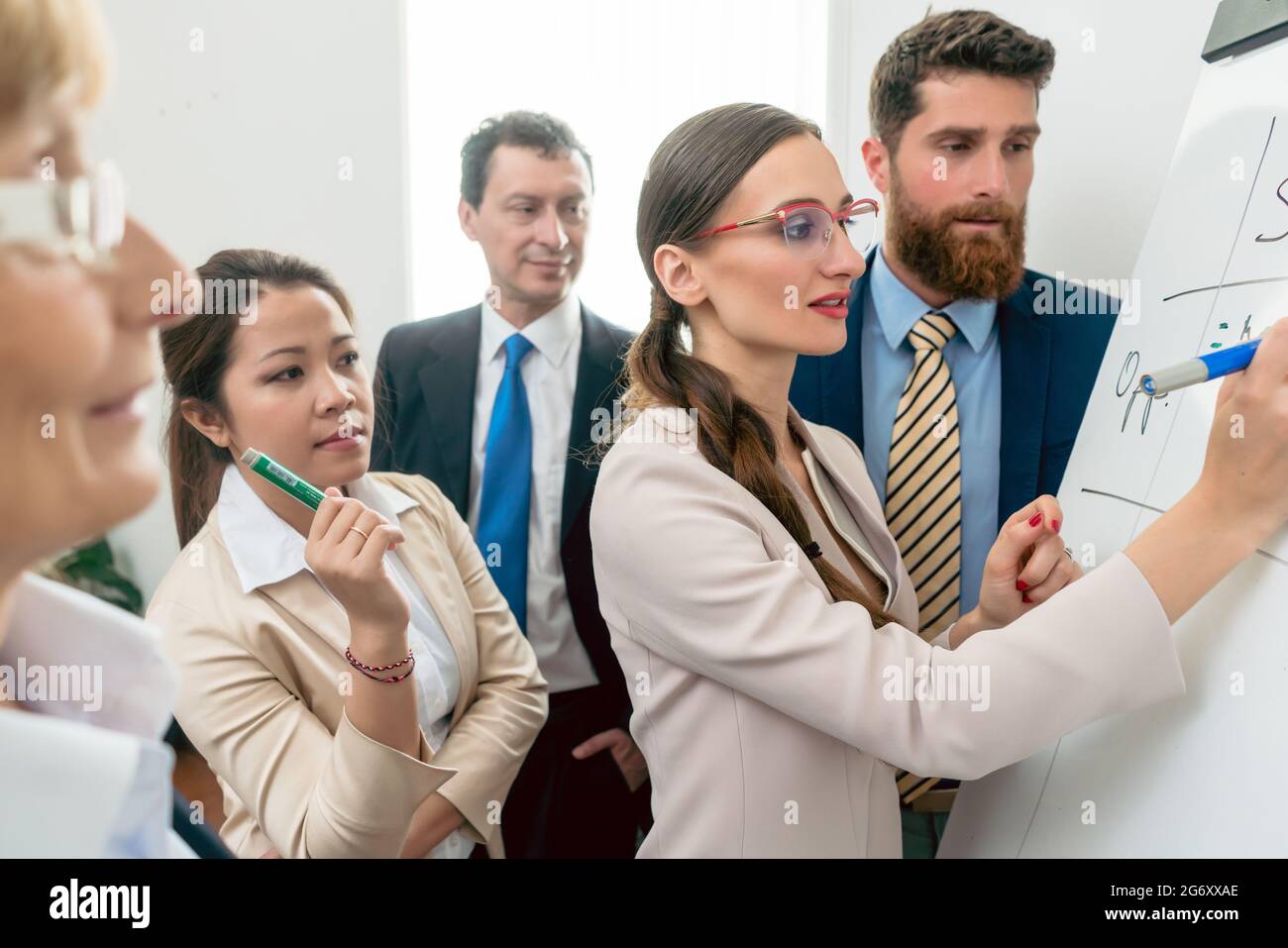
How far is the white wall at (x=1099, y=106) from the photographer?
4.83 feet

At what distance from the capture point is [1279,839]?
2.34 feet

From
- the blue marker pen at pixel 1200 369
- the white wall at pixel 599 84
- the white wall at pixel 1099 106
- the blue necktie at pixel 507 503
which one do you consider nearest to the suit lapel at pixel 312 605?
the blue necktie at pixel 507 503

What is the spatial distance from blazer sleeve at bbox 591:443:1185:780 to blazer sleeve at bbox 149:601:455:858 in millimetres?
290

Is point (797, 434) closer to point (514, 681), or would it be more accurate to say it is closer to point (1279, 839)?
point (514, 681)

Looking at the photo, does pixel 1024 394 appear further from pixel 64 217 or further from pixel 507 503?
pixel 64 217

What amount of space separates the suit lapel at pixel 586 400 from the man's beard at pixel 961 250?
1.40ft

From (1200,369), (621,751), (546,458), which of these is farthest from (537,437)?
(1200,369)

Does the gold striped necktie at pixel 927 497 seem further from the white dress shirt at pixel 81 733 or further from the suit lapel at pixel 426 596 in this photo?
the white dress shirt at pixel 81 733

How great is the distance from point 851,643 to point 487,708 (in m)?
0.51

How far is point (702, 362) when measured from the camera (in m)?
1.00

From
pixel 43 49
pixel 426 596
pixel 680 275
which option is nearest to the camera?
pixel 43 49

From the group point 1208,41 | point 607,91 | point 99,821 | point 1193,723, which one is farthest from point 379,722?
point 607,91

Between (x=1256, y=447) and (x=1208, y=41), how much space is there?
458mm
